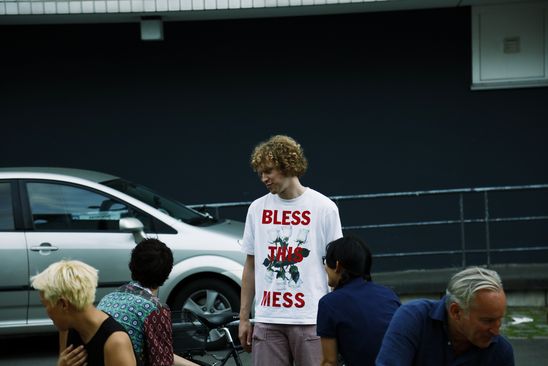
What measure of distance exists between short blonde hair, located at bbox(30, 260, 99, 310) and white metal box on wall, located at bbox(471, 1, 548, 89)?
8.37 metres

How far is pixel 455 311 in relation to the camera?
11.1ft

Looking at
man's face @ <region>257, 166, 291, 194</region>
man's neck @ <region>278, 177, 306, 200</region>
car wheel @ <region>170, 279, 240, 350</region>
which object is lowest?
car wheel @ <region>170, 279, 240, 350</region>

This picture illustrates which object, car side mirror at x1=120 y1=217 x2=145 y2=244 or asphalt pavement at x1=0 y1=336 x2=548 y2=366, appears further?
car side mirror at x1=120 y1=217 x2=145 y2=244

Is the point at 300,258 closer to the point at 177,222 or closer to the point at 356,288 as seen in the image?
the point at 356,288

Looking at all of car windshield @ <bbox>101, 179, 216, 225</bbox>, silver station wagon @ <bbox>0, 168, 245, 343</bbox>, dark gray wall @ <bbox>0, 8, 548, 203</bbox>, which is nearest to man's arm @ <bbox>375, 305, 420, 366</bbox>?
silver station wagon @ <bbox>0, 168, 245, 343</bbox>

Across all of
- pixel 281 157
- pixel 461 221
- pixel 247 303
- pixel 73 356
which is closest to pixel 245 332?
pixel 247 303

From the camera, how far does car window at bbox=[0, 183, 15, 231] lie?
27.6 ft

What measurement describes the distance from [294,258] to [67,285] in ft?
5.72

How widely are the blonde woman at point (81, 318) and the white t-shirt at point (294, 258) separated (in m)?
1.48

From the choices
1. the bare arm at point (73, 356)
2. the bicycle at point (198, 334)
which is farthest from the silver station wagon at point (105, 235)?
the bare arm at point (73, 356)

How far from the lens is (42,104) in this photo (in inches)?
454

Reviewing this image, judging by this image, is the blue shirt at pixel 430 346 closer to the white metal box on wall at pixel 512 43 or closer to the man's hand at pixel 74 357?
the man's hand at pixel 74 357

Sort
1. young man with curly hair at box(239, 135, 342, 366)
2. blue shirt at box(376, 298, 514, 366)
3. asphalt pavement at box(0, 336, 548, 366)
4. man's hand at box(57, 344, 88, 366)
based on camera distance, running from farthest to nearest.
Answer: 1. asphalt pavement at box(0, 336, 548, 366)
2. young man with curly hair at box(239, 135, 342, 366)
3. man's hand at box(57, 344, 88, 366)
4. blue shirt at box(376, 298, 514, 366)

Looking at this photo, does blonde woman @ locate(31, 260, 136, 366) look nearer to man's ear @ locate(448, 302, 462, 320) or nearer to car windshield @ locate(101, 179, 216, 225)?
man's ear @ locate(448, 302, 462, 320)
